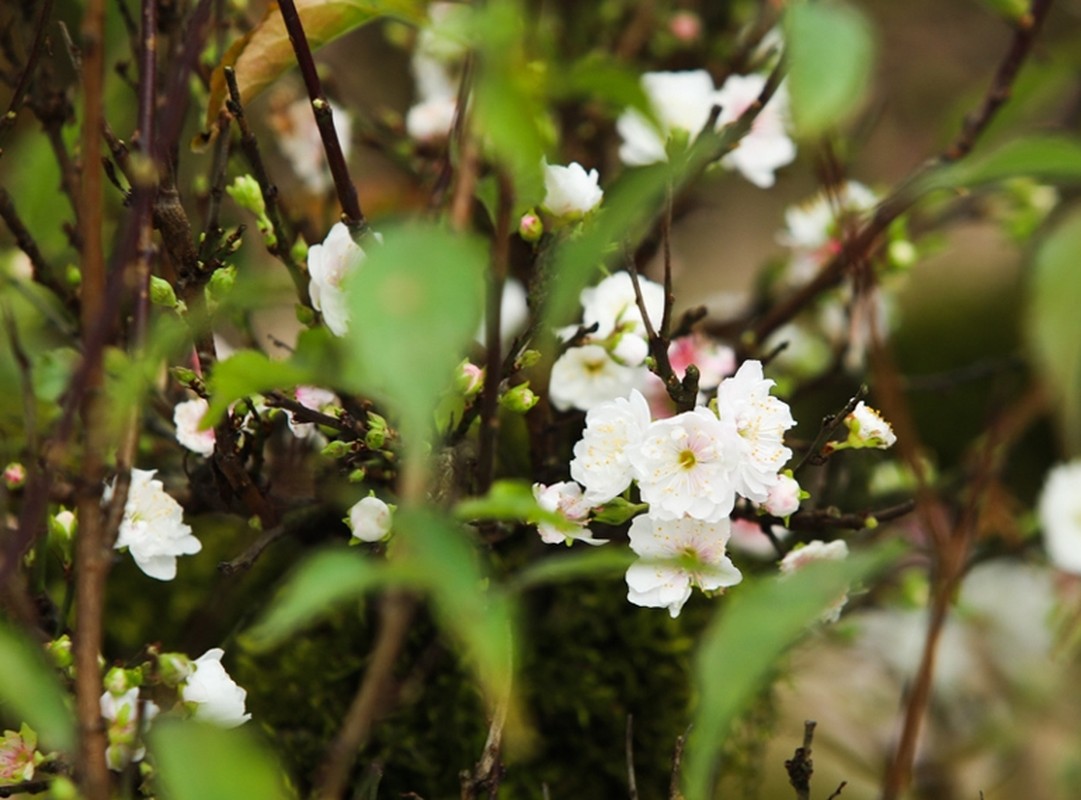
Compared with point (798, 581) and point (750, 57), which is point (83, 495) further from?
point (750, 57)

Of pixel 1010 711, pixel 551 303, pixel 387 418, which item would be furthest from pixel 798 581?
pixel 1010 711

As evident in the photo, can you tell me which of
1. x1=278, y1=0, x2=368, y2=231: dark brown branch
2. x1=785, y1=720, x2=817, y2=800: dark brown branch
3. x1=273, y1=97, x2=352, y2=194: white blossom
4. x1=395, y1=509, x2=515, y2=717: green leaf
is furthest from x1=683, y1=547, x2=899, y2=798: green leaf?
x1=273, y1=97, x2=352, y2=194: white blossom

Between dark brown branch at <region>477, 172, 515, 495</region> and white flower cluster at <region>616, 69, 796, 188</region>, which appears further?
white flower cluster at <region>616, 69, 796, 188</region>

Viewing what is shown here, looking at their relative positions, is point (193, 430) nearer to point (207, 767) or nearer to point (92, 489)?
point (92, 489)

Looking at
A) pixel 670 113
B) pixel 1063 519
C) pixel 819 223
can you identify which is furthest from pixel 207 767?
pixel 1063 519

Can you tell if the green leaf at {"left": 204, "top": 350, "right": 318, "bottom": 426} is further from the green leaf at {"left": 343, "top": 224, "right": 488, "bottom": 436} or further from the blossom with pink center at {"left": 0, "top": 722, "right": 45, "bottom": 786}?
the blossom with pink center at {"left": 0, "top": 722, "right": 45, "bottom": 786}
